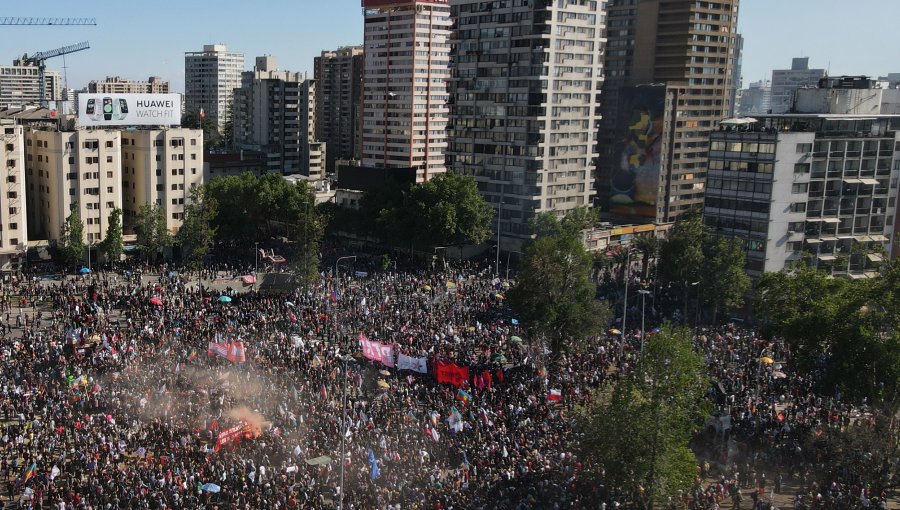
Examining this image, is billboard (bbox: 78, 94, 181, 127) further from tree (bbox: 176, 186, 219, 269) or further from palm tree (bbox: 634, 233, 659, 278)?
palm tree (bbox: 634, 233, 659, 278)

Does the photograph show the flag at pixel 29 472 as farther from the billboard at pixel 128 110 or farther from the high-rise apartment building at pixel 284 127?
the high-rise apartment building at pixel 284 127

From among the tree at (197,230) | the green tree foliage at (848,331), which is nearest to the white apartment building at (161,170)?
the tree at (197,230)

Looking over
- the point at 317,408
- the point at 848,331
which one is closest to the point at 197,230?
the point at 317,408

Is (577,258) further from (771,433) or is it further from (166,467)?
(166,467)

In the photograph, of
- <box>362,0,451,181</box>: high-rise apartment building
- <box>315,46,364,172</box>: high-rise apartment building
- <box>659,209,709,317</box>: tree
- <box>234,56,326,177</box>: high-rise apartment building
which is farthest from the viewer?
<box>315,46,364,172</box>: high-rise apartment building

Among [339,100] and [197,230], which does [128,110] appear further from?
[339,100]

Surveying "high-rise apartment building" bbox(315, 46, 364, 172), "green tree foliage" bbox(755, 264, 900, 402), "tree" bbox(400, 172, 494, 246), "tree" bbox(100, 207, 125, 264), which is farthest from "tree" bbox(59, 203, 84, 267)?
"high-rise apartment building" bbox(315, 46, 364, 172)

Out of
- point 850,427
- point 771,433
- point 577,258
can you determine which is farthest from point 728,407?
point 577,258
